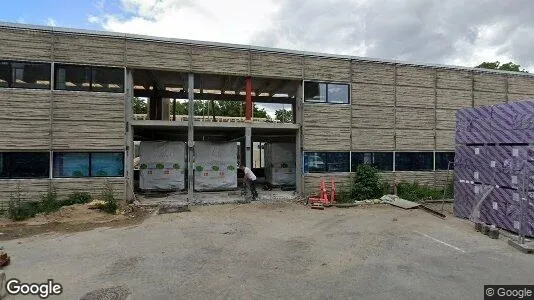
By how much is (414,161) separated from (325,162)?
5263 mm

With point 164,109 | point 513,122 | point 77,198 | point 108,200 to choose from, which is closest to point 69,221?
point 108,200

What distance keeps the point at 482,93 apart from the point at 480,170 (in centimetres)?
915

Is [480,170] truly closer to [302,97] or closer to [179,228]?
[302,97]

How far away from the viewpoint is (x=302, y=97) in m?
16.5

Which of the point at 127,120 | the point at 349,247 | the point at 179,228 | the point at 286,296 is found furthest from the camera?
the point at 127,120

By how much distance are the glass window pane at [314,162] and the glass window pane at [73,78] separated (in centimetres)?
1029

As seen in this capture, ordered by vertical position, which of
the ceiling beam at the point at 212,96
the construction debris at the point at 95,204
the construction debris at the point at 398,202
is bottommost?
the construction debris at the point at 398,202

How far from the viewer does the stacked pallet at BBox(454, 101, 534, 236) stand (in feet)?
34.1

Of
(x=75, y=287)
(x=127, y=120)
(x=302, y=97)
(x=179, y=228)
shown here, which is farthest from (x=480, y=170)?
(x=127, y=120)

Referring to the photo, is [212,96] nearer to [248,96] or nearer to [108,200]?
[248,96]

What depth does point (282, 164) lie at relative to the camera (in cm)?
2000

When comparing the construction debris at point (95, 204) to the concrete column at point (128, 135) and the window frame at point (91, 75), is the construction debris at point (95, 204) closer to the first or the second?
the concrete column at point (128, 135)

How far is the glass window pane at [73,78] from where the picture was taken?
44.8ft

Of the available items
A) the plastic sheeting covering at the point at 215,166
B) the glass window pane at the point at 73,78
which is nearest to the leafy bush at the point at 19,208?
the glass window pane at the point at 73,78
